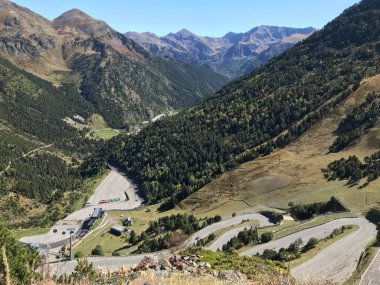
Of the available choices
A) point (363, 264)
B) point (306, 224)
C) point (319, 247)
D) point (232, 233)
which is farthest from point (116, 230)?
point (363, 264)

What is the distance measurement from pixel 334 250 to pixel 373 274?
17.5 metres

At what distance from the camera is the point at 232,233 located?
93.9 metres

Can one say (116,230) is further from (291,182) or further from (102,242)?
(291,182)

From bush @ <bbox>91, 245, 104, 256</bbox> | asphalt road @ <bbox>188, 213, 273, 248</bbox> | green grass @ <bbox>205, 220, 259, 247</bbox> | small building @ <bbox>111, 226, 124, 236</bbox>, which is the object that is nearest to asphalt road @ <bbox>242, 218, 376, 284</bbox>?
asphalt road @ <bbox>188, 213, 273, 248</bbox>

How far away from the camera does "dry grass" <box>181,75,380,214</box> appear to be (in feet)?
356

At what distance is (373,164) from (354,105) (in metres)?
57.5

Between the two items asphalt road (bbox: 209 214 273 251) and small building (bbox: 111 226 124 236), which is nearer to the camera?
asphalt road (bbox: 209 214 273 251)

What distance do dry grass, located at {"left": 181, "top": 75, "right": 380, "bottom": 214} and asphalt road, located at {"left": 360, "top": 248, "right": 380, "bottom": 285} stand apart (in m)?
38.5

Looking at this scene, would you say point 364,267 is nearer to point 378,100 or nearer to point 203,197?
point 203,197

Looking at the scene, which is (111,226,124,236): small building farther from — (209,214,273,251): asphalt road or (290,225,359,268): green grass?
(290,225,359,268): green grass

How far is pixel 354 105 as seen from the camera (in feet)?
548

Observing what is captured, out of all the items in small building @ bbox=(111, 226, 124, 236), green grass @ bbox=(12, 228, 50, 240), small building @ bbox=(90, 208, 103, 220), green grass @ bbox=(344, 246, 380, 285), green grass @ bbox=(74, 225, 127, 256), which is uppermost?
green grass @ bbox=(344, 246, 380, 285)

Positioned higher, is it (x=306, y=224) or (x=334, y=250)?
(x=334, y=250)

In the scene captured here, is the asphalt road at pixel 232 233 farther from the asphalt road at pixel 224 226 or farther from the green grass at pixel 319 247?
the green grass at pixel 319 247
